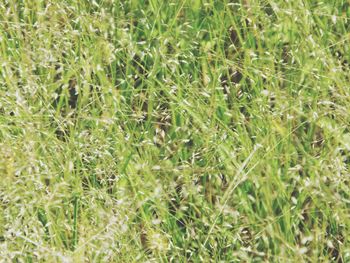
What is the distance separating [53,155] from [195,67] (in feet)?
1.94

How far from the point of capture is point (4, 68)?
2930 millimetres

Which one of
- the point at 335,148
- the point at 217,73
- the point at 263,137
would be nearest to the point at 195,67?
the point at 217,73

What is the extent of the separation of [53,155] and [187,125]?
46 cm

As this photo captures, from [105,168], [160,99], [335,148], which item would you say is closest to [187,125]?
[160,99]

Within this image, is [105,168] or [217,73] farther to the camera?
[217,73]

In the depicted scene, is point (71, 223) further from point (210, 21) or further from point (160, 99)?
point (210, 21)

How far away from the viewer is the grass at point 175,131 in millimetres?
2535

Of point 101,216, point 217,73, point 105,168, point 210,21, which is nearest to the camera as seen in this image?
point 101,216

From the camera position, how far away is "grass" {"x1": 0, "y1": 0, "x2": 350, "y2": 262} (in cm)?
254

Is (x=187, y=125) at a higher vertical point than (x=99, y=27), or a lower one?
lower

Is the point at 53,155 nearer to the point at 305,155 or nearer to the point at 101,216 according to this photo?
the point at 101,216

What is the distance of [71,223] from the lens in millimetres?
2580

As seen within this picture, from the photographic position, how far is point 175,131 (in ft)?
9.23

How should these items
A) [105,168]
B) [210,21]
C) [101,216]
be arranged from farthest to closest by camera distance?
1. [210,21]
2. [105,168]
3. [101,216]
